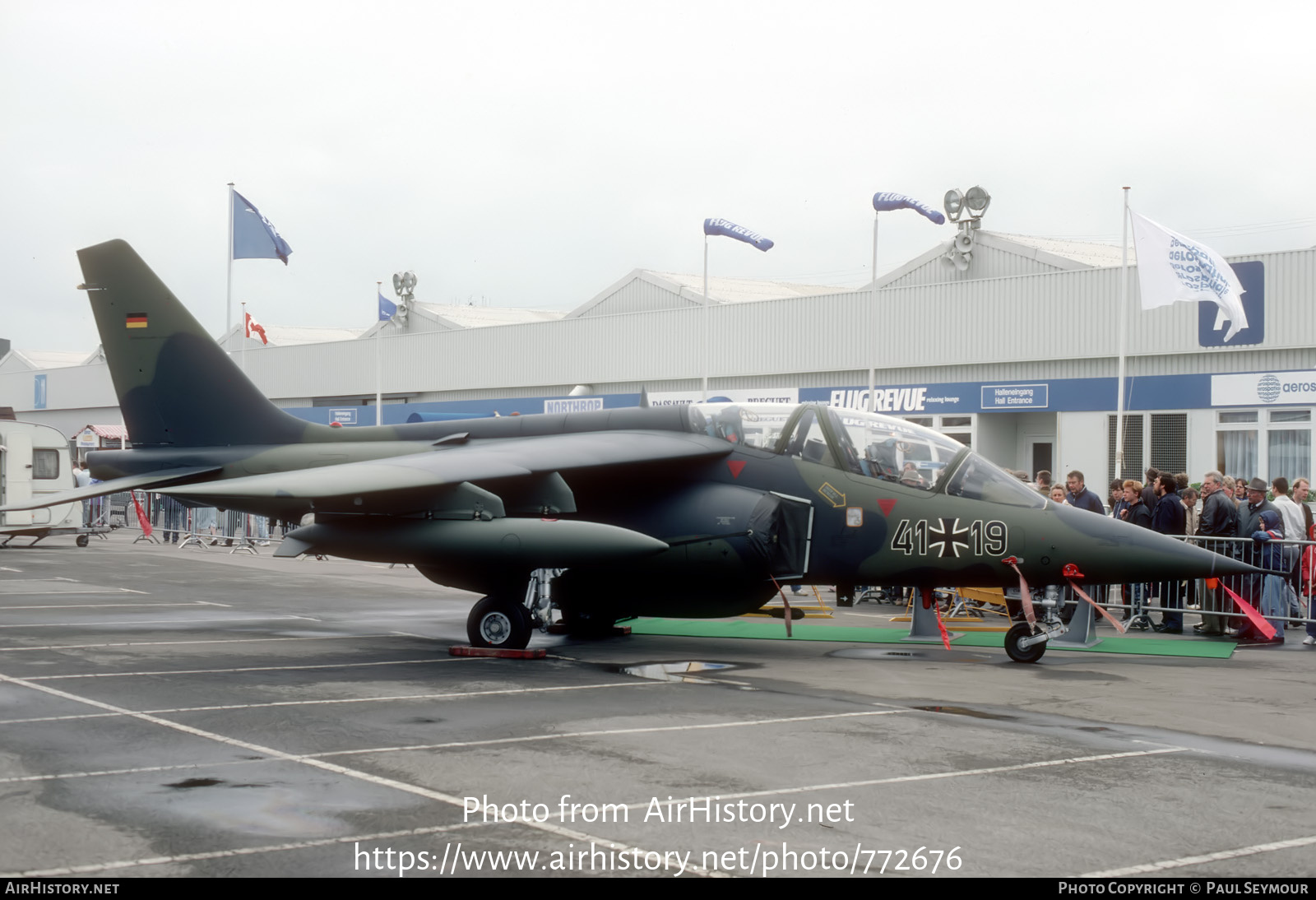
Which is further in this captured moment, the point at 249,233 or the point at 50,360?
the point at 50,360

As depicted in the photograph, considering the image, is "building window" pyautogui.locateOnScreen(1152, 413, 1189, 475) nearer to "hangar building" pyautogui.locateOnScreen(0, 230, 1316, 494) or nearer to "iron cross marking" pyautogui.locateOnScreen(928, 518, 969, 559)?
"hangar building" pyautogui.locateOnScreen(0, 230, 1316, 494)

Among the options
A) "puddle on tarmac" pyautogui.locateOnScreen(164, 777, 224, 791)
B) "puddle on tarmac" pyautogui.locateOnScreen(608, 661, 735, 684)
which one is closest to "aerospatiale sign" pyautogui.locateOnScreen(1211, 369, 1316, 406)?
"puddle on tarmac" pyautogui.locateOnScreen(608, 661, 735, 684)

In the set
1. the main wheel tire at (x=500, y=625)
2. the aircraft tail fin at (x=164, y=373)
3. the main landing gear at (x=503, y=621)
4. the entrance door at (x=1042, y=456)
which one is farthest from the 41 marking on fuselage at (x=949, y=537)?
the entrance door at (x=1042, y=456)

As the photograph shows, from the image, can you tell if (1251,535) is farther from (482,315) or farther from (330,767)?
(482,315)

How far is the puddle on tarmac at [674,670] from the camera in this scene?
10.8 m

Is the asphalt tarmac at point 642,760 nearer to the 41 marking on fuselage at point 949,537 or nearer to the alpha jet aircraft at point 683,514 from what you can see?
the alpha jet aircraft at point 683,514

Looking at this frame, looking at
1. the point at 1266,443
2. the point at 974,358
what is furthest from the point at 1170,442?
the point at 974,358

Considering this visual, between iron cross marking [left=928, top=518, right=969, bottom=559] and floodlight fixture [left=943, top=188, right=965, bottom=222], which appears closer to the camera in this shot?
iron cross marking [left=928, top=518, right=969, bottom=559]

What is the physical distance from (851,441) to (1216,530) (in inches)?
253

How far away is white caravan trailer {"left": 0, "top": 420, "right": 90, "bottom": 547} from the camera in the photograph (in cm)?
2858

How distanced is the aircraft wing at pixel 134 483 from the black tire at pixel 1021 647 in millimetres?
9145

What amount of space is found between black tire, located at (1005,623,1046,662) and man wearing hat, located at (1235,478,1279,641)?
471cm

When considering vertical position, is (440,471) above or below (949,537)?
above

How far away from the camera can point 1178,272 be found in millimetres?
22719
